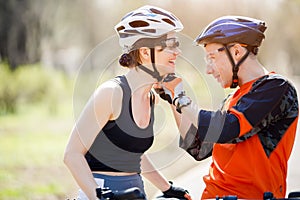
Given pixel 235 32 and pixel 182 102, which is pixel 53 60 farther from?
pixel 182 102

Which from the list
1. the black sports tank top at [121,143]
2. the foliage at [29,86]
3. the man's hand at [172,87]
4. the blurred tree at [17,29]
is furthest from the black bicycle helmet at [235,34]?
the blurred tree at [17,29]

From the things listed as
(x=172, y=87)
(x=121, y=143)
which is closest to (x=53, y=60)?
(x=121, y=143)

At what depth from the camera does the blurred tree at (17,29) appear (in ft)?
A: 64.1

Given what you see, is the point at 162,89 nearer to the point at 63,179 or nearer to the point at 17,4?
the point at 63,179

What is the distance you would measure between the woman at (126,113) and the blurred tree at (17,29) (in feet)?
50.7

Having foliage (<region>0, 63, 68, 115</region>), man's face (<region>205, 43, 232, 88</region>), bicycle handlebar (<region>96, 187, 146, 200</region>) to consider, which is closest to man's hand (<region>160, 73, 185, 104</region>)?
man's face (<region>205, 43, 232, 88</region>)

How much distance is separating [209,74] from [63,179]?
8513mm

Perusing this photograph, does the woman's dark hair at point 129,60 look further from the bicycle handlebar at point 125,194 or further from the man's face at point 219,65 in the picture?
the bicycle handlebar at point 125,194

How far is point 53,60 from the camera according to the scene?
21.4 metres

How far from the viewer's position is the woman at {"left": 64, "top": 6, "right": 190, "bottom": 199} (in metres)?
3.89

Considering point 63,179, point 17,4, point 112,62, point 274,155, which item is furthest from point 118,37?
point 17,4

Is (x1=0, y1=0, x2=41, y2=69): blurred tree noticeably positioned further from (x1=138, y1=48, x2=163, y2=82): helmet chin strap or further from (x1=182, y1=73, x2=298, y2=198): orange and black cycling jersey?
(x1=182, y1=73, x2=298, y2=198): orange and black cycling jersey

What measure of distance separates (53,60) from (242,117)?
1783cm

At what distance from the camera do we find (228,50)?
13.2ft
